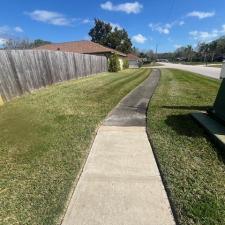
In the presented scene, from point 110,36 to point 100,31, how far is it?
6.47 metres

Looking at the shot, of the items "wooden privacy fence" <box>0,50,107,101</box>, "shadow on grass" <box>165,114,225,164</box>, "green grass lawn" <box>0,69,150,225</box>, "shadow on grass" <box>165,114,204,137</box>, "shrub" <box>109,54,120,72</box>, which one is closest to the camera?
"green grass lawn" <box>0,69,150,225</box>

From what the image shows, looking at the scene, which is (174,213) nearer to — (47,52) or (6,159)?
(6,159)

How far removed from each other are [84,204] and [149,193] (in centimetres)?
82

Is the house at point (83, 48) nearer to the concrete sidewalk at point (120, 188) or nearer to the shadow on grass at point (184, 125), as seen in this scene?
the shadow on grass at point (184, 125)

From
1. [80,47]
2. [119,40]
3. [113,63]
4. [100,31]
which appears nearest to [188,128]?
[113,63]

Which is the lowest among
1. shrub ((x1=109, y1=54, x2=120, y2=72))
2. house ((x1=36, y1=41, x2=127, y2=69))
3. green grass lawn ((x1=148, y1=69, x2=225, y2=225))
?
shrub ((x1=109, y1=54, x2=120, y2=72))

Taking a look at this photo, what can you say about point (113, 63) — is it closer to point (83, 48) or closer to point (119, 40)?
point (83, 48)

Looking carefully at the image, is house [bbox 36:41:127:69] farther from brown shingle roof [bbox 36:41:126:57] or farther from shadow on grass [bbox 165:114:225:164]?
shadow on grass [bbox 165:114:225:164]

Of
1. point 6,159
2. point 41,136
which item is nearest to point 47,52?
point 41,136

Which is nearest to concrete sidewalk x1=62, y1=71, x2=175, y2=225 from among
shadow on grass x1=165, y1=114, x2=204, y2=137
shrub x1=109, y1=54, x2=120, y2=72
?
shadow on grass x1=165, y1=114, x2=204, y2=137

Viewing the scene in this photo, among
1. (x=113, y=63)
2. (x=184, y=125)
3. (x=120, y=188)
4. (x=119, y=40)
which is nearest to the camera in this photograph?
(x=120, y=188)

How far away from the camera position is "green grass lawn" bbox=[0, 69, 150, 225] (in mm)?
2678

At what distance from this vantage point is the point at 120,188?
303cm

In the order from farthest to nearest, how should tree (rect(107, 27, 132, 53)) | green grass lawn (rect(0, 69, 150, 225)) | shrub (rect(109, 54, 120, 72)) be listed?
tree (rect(107, 27, 132, 53))
shrub (rect(109, 54, 120, 72))
green grass lawn (rect(0, 69, 150, 225))
